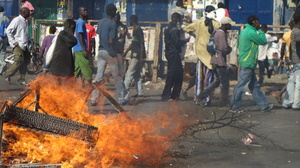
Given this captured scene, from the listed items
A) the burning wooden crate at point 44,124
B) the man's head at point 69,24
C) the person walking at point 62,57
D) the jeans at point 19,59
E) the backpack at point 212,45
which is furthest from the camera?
the jeans at point 19,59

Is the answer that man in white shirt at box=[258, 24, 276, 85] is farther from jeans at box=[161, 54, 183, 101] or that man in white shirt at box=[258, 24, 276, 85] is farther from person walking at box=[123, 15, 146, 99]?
person walking at box=[123, 15, 146, 99]

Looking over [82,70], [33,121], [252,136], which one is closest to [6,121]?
[33,121]

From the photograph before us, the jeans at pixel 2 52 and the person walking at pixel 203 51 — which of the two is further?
the jeans at pixel 2 52

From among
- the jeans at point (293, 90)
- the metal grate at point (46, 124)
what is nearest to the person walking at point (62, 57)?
the metal grate at point (46, 124)

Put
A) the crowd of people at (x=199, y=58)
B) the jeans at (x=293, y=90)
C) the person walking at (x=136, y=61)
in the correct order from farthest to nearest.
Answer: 1. the person walking at (x=136, y=61)
2. the jeans at (x=293, y=90)
3. the crowd of people at (x=199, y=58)

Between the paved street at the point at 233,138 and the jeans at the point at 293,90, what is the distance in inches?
6.7

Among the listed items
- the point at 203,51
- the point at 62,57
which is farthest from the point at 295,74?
the point at 62,57

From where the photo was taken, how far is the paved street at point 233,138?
7410mm

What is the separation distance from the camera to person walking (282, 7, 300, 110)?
11.7m

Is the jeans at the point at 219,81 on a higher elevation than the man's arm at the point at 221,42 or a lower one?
lower

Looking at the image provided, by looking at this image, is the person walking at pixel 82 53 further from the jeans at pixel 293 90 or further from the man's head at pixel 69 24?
the jeans at pixel 293 90

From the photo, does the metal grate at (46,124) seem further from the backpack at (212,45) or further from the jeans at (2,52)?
the jeans at (2,52)

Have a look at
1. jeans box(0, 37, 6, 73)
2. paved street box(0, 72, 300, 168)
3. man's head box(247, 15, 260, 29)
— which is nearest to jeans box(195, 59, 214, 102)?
paved street box(0, 72, 300, 168)

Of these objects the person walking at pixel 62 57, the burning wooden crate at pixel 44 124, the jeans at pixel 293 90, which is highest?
the person walking at pixel 62 57
